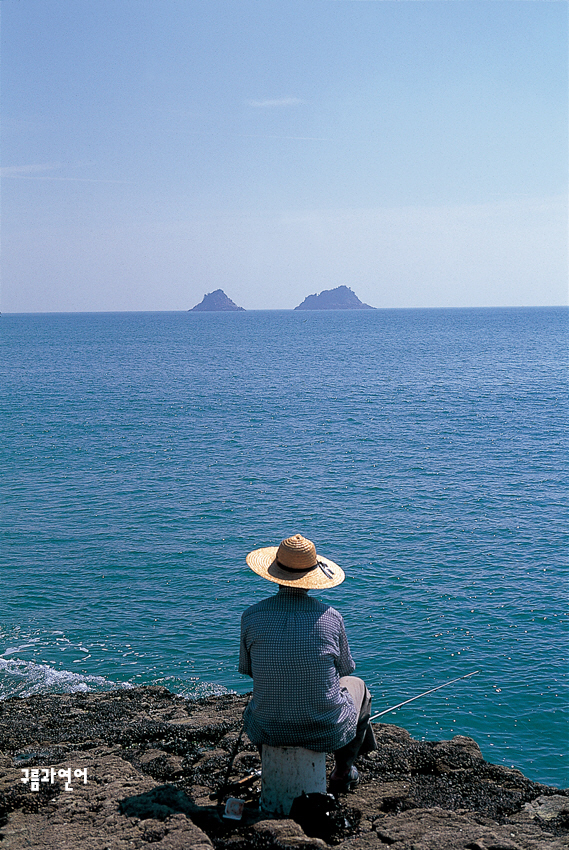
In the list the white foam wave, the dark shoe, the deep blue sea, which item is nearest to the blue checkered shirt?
the dark shoe

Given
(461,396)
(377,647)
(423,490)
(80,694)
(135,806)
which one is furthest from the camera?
(461,396)

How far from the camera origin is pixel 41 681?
14.0 meters

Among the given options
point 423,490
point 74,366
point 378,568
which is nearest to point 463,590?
point 378,568

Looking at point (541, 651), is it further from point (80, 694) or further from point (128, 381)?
point (128, 381)

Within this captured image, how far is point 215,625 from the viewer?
16625 millimetres

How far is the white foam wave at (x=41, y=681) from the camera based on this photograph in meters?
13.6

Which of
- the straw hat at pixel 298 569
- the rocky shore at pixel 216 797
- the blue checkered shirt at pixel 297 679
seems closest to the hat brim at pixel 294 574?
the straw hat at pixel 298 569

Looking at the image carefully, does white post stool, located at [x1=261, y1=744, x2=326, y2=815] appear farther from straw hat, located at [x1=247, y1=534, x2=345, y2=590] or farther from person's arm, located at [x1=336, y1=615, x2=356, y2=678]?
straw hat, located at [x1=247, y1=534, x2=345, y2=590]

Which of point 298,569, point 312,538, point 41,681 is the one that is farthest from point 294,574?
point 312,538

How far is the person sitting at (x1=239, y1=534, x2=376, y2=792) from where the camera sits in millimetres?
5547

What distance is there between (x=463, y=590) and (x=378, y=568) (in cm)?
244

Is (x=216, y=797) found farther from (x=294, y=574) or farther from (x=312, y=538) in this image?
(x=312, y=538)

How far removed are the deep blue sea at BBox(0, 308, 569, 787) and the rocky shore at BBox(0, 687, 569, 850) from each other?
4.72m

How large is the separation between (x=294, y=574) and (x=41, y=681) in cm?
1013
